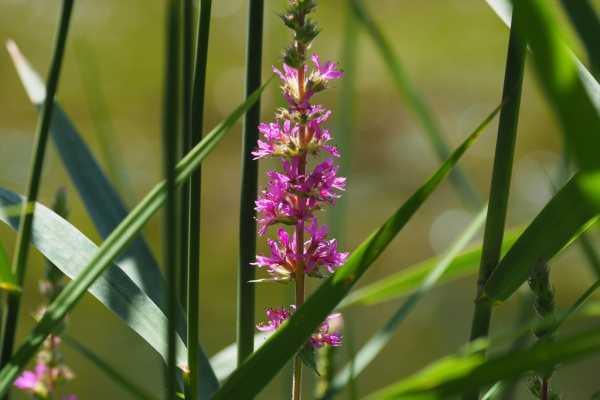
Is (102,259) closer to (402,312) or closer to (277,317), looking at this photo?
(277,317)

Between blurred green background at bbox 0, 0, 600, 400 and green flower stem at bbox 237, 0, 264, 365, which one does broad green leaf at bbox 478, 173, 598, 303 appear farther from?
blurred green background at bbox 0, 0, 600, 400

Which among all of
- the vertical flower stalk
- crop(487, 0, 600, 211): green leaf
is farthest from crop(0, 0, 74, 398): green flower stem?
crop(487, 0, 600, 211): green leaf

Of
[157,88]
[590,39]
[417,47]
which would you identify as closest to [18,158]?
[157,88]

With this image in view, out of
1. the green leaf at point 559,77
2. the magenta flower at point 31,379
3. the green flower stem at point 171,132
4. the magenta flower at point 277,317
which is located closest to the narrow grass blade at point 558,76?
the green leaf at point 559,77

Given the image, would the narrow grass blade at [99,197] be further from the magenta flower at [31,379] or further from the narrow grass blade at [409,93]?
the narrow grass blade at [409,93]

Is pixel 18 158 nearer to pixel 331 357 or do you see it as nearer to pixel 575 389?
pixel 575 389

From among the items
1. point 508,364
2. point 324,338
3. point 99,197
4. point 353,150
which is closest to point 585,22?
point 508,364
